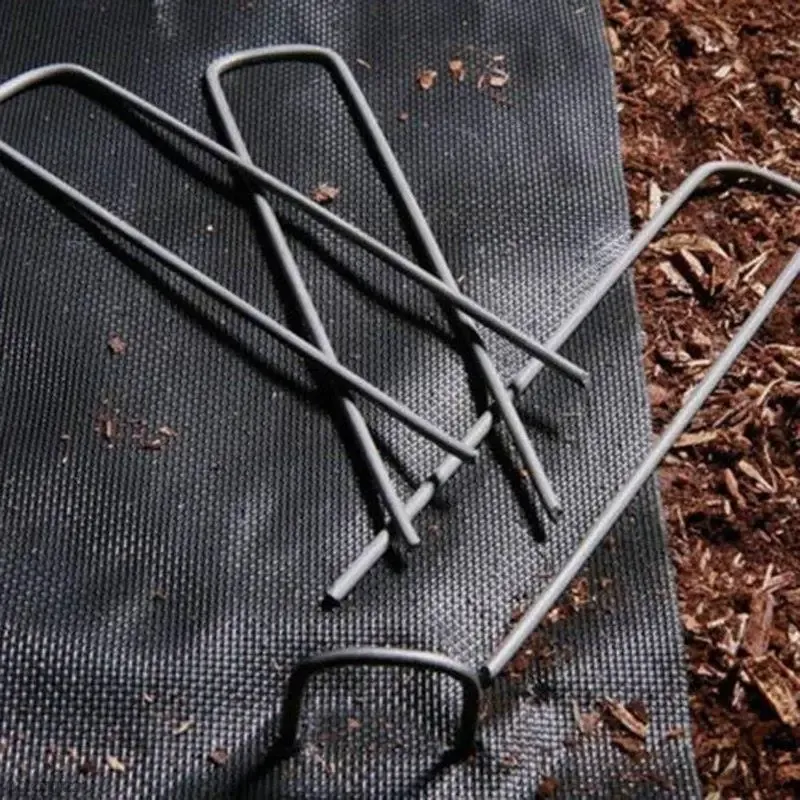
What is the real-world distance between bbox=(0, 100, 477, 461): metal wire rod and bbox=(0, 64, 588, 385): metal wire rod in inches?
3.4

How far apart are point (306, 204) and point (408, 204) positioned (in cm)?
14

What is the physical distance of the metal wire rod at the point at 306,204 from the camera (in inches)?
68.8

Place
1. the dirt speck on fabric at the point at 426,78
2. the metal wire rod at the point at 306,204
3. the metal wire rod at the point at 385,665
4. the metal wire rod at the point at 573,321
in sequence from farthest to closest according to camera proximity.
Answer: the dirt speck on fabric at the point at 426,78
the metal wire rod at the point at 306,204
the metal wire rod at the point at 573,321
the metal wire rod at the point at 385,665

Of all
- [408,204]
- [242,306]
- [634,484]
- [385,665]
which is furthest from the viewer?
[408,204]

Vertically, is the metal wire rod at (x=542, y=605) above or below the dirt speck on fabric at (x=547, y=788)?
above

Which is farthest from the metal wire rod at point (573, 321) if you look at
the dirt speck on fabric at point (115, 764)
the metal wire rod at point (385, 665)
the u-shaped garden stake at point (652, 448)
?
the dirt speck on fabric at point (115, 764)

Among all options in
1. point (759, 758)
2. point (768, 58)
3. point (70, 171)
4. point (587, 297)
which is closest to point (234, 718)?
point (759, 758)

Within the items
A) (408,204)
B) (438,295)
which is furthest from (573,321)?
(408,204)

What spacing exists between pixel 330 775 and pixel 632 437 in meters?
0.54

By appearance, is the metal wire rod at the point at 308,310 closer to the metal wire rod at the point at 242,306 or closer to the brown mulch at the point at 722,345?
the metal wire rod at the point at 242,306

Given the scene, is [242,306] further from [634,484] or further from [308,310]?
[634,484]

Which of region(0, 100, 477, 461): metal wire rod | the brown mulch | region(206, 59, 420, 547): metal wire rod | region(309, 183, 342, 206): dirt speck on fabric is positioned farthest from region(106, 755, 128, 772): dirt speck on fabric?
region(309, 183, 342, 206): dirt speck on fabric

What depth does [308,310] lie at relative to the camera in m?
1.80

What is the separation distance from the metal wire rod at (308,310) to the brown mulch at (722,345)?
317 mm
